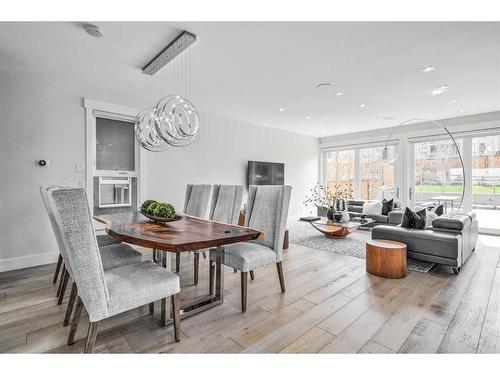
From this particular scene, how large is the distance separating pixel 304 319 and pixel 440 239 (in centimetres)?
213

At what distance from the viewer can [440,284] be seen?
8.97ft

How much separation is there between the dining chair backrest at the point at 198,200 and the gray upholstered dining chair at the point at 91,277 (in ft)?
5.75

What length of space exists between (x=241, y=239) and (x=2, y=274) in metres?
3.22

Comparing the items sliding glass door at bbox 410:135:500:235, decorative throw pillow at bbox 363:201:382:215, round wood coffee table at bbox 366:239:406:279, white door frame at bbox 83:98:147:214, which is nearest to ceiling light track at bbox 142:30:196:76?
white door frame at bbox 83:98:147:214

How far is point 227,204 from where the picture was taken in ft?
10.5

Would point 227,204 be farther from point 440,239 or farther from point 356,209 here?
point 356,209

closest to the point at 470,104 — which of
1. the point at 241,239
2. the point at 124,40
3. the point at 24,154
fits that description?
the point at 241,239

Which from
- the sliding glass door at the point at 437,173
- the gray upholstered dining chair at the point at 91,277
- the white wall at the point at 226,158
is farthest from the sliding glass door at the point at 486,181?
the gray upholstered dining chair at the point at 91,277

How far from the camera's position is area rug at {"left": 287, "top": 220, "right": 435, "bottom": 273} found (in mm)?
3344

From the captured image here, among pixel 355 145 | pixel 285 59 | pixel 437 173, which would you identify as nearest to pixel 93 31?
pixel 285 59

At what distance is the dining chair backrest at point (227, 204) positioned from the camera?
3.16m

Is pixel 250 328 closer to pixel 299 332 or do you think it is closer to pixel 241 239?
pixel 299 332

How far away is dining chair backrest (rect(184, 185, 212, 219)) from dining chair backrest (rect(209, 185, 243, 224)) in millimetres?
149

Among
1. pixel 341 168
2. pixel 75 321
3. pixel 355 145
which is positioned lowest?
pixel 75 321
